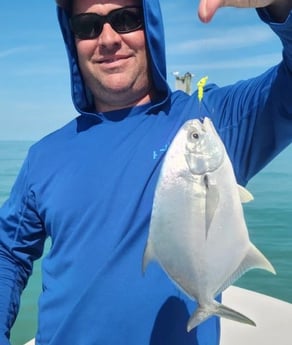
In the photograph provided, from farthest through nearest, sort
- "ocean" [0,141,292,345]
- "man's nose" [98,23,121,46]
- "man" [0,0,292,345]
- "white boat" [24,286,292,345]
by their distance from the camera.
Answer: "ocean" [0,141,292,345] → "white boat" [24,286,292,345] → "man's nose" [98,23,121,46] → "man" [0,0,292,345]

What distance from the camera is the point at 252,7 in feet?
4.80

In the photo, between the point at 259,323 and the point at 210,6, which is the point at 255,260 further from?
the point at 259,323

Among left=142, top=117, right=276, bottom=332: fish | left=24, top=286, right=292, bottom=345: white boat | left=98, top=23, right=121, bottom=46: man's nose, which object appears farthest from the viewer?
left=24, top=286, right=292, bottom=345: white boat

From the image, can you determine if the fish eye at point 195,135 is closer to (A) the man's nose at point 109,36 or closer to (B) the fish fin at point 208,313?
(B) the fish fin at point 208,313

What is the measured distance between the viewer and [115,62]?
2080 millimetres

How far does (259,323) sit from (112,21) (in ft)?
8.56

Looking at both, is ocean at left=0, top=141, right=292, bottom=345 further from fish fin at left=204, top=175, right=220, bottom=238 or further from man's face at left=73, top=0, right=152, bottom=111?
fish fin at left=204, top=175, right=220, bottom=238

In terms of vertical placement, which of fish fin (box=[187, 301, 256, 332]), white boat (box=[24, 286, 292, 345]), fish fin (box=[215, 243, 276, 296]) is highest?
fish fin (box=[215, 243, 276, 296])

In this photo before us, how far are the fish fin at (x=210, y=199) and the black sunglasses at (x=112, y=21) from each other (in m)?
0.84

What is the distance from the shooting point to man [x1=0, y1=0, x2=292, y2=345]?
1779 mm

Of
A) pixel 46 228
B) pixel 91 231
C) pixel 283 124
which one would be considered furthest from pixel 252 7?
pixel 46 228

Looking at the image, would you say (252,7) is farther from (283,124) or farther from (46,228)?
(46,228)

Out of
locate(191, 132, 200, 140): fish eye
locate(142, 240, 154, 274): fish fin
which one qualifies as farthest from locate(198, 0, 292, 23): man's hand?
locate(142, 240, 154, 274): fish fin

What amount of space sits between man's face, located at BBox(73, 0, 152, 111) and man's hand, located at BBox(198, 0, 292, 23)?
2.18ft
